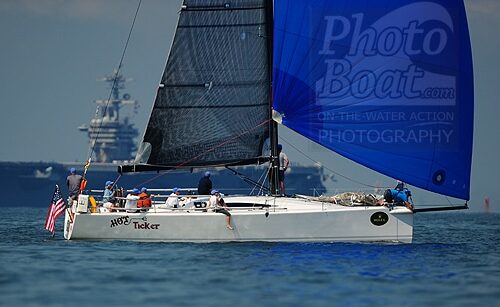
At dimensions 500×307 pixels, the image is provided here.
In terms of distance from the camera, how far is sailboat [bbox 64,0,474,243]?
2375 centimetres

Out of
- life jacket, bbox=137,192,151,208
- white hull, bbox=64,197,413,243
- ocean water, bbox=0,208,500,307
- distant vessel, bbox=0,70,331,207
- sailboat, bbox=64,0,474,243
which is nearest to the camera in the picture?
ocean water, bbox=0,208,500,307

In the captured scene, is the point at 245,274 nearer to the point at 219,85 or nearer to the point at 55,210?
the point at 219,85

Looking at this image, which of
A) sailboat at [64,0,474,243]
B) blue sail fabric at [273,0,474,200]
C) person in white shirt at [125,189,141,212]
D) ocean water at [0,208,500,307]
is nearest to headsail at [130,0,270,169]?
sailboat at [64,0,474,243]

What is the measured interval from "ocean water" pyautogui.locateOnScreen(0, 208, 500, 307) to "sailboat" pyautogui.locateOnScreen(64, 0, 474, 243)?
0.71 m

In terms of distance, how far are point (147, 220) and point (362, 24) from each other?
631 centimetres

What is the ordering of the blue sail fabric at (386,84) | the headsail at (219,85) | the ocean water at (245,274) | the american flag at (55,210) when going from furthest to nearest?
the american flag at (55,210) < the headsail at (219,85) < the blue sail fabric at (386,84) < the ocean water at (245,274)

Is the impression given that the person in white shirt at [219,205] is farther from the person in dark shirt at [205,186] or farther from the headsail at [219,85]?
the headsail at [219,85]

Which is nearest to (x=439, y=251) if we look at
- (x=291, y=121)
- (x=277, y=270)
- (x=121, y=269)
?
(x=291, y=121)

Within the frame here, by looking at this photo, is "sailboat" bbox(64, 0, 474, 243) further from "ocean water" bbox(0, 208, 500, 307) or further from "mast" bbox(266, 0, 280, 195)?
"ocean water" bbox(0, 208, 500, 307)

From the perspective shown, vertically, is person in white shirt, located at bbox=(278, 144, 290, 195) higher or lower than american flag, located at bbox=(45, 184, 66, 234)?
higher

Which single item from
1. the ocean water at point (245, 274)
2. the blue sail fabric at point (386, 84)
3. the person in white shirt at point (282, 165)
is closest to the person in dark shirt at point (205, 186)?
the person in white shirt at point (282, 165)

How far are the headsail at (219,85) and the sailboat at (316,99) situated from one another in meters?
0.02

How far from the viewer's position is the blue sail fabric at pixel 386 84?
2422 cm

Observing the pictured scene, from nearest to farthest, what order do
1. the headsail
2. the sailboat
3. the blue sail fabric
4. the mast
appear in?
1. the sailboat
2. the blue sail fabric
3. the mast
4. the headsail
